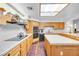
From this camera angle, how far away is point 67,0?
4.44 ft

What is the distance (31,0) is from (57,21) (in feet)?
34.7

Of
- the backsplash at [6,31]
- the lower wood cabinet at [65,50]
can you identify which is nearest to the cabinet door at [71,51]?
the lower wood cabinet at [65,50]

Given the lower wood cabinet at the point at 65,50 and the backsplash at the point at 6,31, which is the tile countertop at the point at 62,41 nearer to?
the lower wood cabinet at the point at 65,50

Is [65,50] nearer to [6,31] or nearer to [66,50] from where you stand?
[66,50]

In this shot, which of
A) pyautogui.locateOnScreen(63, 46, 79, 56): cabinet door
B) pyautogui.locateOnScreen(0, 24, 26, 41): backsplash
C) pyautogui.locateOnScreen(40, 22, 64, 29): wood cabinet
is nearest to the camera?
pyautogui.locateOnScreen(63, 46, 79, 56): cabinet door

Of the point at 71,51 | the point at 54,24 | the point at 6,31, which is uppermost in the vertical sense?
the point at 54,24

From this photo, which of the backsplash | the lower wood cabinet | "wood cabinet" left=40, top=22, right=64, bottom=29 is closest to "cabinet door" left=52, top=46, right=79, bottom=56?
the lower wood cabinet

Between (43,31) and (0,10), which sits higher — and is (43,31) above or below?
below

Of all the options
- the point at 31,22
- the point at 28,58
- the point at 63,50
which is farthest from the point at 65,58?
the point at 31,22

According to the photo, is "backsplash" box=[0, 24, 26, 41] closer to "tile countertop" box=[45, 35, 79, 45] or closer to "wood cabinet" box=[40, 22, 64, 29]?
"tile countertop" box=[45, 35, 79, 45]

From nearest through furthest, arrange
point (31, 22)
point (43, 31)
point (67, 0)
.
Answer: point (67, 0) < point (31, 22) < point (43, 31)

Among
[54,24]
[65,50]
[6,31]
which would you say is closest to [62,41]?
[65,50]

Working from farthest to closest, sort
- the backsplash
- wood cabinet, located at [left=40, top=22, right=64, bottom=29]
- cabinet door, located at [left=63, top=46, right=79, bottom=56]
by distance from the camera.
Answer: wood cabinet, located at [left=40, top=22, right=64, bottom=29] < the backsplash < cabinet door, located at [left=63, top=46, right=79, bottom=56]

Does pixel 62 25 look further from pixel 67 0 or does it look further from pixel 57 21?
pixel 67 0
